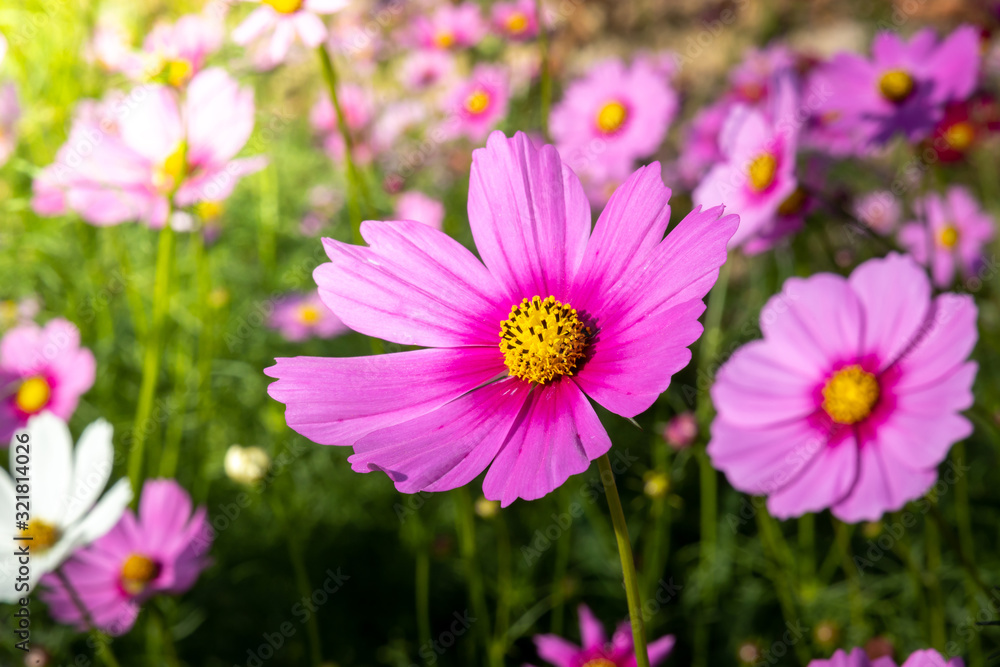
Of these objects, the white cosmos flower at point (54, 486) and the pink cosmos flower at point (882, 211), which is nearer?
the white cosmos flower at point (54, 486)

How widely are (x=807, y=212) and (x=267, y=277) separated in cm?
126

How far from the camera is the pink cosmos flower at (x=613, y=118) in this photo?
1.49 meters

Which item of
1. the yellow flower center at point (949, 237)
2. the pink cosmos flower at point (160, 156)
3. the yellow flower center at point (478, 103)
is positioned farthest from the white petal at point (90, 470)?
the yellow flower center at point (478, 103)

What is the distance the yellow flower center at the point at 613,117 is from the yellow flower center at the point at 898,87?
647 millimetres

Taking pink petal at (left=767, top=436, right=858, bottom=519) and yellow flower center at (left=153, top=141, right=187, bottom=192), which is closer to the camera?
pink petal at (left=767, top=436, right=858, bottom=519)

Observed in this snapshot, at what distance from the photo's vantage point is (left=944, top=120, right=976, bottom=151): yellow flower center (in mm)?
1358

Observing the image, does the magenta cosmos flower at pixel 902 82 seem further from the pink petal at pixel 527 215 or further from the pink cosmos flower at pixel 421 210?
the pink cosmos flower at pixel 421 210

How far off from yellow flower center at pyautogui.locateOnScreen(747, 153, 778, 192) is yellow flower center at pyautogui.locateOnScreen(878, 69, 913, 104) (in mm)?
238

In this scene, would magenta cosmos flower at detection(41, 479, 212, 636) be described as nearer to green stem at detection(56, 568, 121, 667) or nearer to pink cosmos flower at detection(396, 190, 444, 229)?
green stem at detection(56, 568, 121, 667)

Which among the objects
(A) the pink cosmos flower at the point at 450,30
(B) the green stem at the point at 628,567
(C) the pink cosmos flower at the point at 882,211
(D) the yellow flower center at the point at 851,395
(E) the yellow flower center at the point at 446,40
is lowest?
(B) the green stem at the point at 628,567

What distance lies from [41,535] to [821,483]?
81 cm

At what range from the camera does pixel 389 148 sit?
7.32 feet

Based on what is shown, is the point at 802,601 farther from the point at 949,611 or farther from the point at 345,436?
the point at 345,436

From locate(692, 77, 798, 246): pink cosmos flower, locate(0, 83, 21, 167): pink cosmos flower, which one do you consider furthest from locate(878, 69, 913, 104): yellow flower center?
locate(0, 83, 21, 167): pink cosmos flower
